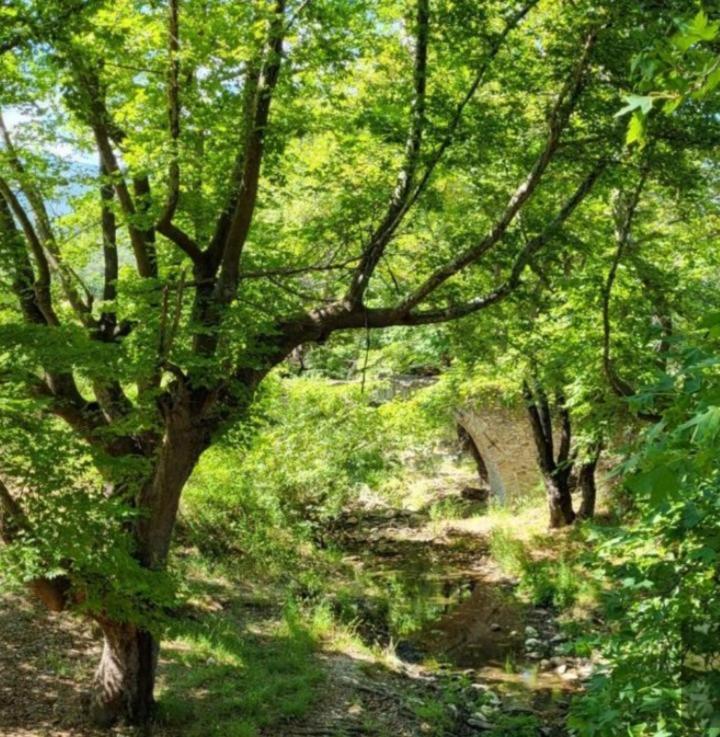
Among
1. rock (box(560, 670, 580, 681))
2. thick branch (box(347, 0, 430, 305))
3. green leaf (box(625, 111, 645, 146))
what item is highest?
thick branch (box(347, 0, 430, 305))

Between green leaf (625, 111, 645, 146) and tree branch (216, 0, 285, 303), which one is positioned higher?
tree branch (216, 0, 285, 303)

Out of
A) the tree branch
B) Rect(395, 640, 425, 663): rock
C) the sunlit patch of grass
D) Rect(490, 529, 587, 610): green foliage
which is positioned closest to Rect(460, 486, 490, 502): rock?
Rect(490, 529, 587, 610): green foliage

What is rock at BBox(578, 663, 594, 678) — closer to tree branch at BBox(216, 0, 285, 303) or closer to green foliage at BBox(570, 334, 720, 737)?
green foliage at BBox(570, 334, 720, 737)

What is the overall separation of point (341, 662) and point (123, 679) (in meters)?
3.20

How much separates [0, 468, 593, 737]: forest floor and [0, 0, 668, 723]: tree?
1.03 meters

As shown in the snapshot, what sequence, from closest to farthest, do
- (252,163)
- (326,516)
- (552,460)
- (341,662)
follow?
(252,163) → (341,662) → (552,460) → (326,516)

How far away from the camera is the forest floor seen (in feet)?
22.6

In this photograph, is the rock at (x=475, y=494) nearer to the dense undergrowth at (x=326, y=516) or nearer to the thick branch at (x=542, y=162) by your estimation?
the dense undergrowth at (x=326, y=516)

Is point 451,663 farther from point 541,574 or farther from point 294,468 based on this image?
point 294,468

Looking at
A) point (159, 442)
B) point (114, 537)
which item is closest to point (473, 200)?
point (159, 442)

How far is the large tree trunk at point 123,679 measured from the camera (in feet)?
20.5

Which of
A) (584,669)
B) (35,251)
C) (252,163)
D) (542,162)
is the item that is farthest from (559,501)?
(35,251)

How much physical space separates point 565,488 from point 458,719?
703 centimetres

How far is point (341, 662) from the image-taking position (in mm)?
8766
